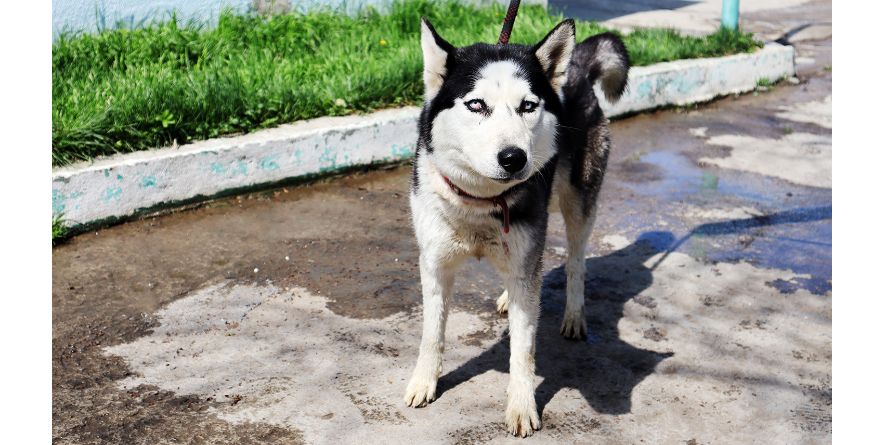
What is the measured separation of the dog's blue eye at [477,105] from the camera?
3.16 meters

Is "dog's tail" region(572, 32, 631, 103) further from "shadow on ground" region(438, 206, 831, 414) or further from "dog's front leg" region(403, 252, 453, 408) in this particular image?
"dog's front leg" region(403, 252, 453, 408)

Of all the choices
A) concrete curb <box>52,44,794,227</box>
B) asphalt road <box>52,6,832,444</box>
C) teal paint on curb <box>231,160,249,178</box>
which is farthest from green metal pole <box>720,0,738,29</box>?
teal paint on curb <box>231,160,249,178</box>

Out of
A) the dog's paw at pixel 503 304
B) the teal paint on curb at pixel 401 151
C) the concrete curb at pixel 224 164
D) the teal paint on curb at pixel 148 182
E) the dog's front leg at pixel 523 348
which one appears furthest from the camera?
the teal paint on curb at pixel 401 151

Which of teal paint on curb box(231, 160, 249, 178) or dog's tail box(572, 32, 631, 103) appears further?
teal paint on curb box(231, 160, 249, 178)

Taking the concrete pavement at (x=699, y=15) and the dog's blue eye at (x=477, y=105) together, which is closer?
the dog's blue eye at (x=477, y=105)

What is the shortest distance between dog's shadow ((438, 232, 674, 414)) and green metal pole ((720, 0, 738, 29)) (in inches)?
194

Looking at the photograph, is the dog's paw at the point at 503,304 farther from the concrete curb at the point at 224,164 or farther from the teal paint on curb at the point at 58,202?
the teal paint on curb at the point at 58,202

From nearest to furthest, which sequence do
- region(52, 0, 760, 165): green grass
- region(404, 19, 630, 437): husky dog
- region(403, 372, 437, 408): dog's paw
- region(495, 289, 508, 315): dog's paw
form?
region(404, 19, 630, 437): husky dog → region(403, 372, 437, 408): dog's paw → region(495, 289, 508, 315): dog's paw → region(52, 0, 760, 165): green grass

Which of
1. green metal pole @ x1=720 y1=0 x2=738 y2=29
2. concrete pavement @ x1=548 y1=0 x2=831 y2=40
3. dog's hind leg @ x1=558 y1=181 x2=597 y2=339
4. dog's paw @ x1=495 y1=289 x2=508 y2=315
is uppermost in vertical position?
green metal pole @ x1=720 y1=0 x2=738 y2=29

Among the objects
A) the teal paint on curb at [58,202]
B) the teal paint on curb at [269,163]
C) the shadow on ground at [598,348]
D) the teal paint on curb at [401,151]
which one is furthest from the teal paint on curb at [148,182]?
the shadow on ground at [598,348]

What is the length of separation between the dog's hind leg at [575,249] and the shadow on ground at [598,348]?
0.08m

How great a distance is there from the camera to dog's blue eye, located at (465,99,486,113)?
3162 mm

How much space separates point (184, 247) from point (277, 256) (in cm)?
51

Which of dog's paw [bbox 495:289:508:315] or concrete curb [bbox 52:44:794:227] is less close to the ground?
concrete curb [bbox 52:44:794:227]
